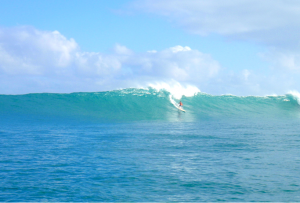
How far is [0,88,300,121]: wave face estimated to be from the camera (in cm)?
3541

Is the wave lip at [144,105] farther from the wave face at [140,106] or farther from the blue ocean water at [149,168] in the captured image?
the blue ocean water at [149,168]

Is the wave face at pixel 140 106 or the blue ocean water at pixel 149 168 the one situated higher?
the wave face at pixel 140 106

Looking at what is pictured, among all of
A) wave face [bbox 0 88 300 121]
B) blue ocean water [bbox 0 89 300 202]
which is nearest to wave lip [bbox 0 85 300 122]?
wave face [bbox 0 88 300 121]

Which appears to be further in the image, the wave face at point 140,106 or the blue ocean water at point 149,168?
the wave face at point 140,106

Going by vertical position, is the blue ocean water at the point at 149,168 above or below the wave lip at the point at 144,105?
below

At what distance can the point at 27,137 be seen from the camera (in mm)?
18719

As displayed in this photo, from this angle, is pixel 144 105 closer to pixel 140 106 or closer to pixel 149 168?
pixel 140 106

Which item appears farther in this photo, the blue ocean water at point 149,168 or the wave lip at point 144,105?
the wave lip at point 144,105

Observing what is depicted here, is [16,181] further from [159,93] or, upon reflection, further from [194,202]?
[159,93]

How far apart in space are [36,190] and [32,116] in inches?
1021

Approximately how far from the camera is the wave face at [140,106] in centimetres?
3541

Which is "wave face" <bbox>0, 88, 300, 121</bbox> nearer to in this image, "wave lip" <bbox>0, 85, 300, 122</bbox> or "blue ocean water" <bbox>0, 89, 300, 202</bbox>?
"wave lip" <bbox>0, 85, 300, 122</bbox>

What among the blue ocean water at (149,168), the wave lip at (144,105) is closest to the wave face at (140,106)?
the wave lip at (144,105)

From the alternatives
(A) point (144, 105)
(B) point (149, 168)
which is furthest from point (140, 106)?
(B) point (149, 168)
